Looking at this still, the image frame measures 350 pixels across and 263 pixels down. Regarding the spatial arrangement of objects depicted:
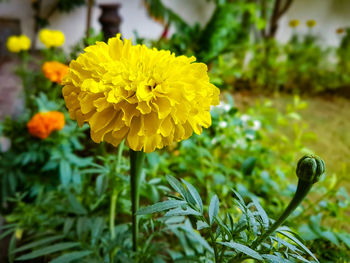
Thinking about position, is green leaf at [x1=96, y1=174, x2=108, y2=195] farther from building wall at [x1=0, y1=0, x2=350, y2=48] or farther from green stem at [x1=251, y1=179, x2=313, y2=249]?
building wall at [x1=0, y1=0, x2=350, y2=48]

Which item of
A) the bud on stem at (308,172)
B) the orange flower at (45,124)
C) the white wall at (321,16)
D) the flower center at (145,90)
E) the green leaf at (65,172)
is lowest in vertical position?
the green leaf at (65,172)

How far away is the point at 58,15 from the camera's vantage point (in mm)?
3125

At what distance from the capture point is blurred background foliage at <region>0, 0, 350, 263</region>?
1.98 feet

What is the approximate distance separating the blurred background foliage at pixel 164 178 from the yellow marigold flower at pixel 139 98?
0.13 m

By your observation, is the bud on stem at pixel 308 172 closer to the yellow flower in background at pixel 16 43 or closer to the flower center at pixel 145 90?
the flower center at pixel 145 90

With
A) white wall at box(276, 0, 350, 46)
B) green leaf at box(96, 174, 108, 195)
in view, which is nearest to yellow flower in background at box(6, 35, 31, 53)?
green leaf at box(96, 174, 108, 195)

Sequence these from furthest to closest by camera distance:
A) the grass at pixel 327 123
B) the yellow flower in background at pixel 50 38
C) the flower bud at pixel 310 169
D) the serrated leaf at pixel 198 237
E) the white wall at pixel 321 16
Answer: the white wall at pixel 321 16
the grass at pixel 327 123
the yellow flower in background at pixel 50 38
the serrated leaf at pixel 198 237
the flower bud at pixel 310 169

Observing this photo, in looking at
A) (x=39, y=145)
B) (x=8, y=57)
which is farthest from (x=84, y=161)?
(x=8, y=57)

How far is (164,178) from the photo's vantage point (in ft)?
2.50

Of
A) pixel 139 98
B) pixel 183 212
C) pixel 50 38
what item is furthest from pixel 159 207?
pixel 50 38

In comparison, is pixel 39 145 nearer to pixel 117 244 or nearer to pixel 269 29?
pixel 117 244

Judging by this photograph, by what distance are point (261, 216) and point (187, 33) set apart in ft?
5.65

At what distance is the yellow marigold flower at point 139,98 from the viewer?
34cm

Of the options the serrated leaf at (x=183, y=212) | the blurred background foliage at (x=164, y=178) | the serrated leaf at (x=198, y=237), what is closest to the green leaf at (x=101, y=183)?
the blurred background foliage at (x=164, y=178)
